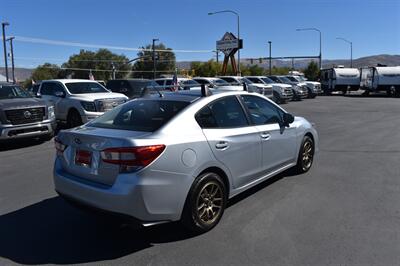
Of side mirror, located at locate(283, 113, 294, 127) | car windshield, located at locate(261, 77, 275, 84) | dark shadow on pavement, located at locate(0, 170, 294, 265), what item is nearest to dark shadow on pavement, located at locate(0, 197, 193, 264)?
dark shadow on pavement, located at locate(0, 170, 294, 265)

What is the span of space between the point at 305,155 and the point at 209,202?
9.76ft

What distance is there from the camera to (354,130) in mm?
12766

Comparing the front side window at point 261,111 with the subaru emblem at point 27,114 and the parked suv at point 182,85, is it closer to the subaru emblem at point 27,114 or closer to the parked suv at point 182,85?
the parked suv at point 182,85

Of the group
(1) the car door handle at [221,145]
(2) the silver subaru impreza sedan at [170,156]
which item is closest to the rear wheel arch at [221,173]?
(2) the silver subaru impreza sedan at [170,156]

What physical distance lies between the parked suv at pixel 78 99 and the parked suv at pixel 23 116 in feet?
3.69

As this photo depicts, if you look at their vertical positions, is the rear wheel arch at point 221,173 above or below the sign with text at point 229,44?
below

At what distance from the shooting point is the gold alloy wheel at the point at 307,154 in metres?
6.84

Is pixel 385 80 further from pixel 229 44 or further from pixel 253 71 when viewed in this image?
pixel 253 71

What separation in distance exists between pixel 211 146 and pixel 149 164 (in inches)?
35.5

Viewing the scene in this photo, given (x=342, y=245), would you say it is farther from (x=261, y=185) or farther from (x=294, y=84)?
(x=294, y=84)

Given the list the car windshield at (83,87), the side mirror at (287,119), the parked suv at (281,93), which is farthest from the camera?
the parked suv at (281,93)

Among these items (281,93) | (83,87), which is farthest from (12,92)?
(281,93)

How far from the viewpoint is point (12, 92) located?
11305mm

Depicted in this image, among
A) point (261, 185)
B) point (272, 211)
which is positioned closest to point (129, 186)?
point (272, 211)
